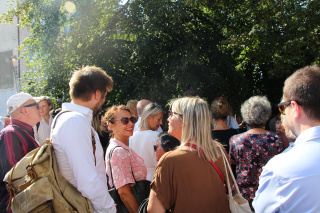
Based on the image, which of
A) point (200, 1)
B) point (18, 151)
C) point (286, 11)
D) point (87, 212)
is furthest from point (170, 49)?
point (87, 212)

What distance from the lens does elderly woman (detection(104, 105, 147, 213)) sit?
8.26 feet

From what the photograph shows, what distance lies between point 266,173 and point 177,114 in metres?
1.06

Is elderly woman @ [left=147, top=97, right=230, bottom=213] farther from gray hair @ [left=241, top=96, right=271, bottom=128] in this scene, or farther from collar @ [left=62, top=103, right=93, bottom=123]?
gray hair @ [left=241, top=96, right=271, bottom=128]

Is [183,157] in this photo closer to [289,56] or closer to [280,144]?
[280,144]

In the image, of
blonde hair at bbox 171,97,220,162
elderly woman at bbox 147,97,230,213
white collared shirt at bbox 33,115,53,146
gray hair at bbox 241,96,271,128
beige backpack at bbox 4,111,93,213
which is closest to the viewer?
beige backpack at bbox 4,111,93,213

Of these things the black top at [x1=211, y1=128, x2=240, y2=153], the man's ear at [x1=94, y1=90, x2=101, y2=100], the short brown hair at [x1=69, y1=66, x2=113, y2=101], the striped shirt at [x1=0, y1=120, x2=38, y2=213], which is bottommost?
the black top at [x1=211, y1=128, x2=240, y2=153]

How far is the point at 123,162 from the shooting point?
8.60ft

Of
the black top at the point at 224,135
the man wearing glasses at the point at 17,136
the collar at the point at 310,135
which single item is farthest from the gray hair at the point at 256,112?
the man wearing glasses at the point at 17,136

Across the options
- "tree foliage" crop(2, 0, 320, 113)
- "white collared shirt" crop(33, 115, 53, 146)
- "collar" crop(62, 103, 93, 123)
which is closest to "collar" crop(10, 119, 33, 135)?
"collar" crop(62, 103, 93, 123)

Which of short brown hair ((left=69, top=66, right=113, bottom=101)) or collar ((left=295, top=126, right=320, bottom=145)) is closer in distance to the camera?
collar ((left=295, top=126, right=320, bottom=145))

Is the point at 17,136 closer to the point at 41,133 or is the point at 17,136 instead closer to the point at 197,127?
the point at 197,127

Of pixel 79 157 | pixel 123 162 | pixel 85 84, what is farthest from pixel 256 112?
pixel 79 157

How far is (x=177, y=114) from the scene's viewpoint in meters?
2.26

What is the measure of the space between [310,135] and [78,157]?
4.81 feet
